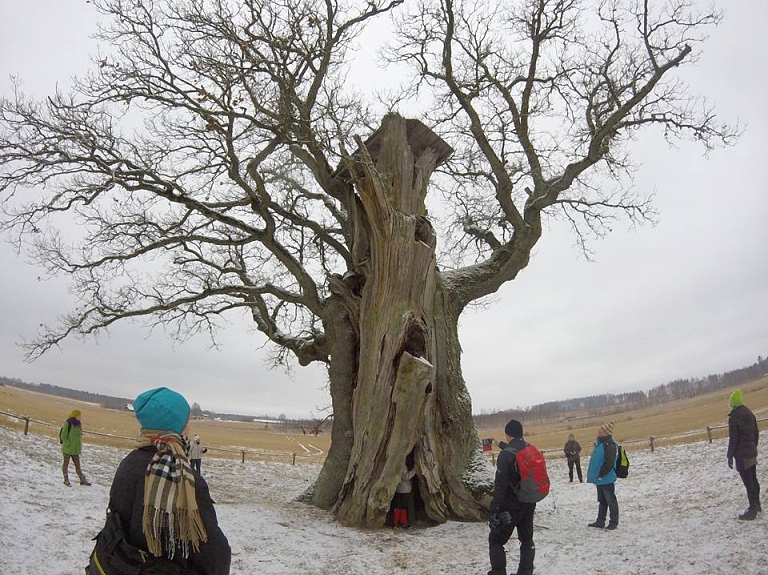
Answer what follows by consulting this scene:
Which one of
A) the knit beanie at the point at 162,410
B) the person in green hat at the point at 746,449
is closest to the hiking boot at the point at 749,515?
the person in green hat at the point at 746,449

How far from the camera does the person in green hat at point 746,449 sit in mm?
6329

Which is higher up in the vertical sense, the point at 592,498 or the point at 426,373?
the point at 426,373

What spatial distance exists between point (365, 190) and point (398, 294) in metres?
1.90

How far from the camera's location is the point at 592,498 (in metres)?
11.4

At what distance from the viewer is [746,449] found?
6.56 metres

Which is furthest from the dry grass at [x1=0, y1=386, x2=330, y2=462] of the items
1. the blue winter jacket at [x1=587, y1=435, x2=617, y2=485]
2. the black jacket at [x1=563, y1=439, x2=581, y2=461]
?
the black jacket at [x1=563, y1=439, x2=581, y2=461]

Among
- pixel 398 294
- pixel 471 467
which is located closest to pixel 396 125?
pixel 398 294

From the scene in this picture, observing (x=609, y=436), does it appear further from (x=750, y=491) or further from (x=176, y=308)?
(x=176, y=308)

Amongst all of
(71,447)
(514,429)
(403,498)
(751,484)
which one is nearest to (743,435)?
(751,484)

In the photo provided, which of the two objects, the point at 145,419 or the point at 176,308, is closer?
the point at 145,419

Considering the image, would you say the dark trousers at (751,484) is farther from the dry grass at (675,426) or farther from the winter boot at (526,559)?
the dry grass at (675,426)

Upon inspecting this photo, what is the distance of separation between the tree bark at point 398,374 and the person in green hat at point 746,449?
11.7 ft

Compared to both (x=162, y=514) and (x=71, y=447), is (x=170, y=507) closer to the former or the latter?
(x=162, y=514)

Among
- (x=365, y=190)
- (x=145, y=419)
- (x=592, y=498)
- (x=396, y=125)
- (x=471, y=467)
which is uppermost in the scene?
(x=396, y=125)
